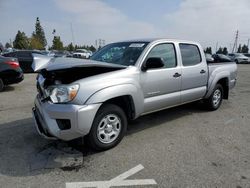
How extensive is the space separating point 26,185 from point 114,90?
1.71 meters

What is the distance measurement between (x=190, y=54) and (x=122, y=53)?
1712 mm

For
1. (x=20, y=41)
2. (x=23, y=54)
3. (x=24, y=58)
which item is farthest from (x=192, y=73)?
(x=20, y=41)

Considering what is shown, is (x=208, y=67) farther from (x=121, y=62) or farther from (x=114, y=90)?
(x=114, y=90)

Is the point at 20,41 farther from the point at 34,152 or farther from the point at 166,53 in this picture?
the point at 34,152

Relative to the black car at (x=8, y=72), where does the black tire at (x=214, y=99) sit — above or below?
below

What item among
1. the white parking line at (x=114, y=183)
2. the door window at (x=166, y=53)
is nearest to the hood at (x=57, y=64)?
the door window at (x=166, y=53)

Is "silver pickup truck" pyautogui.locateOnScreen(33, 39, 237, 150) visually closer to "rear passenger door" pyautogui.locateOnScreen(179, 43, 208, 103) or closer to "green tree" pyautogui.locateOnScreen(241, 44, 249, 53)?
"rear passenger door" pyautogui.locateOnScreen(179, 43, 208, 103)

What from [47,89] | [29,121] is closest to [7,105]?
[29,121]

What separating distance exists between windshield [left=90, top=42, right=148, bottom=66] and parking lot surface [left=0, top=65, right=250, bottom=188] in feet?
4.56

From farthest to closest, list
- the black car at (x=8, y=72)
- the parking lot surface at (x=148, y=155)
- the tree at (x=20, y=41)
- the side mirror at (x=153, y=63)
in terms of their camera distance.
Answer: the tree at (x=20, y=41)
the black car at (x=8, y=72)
the side mirror at (x=153, y=63)
the parking lot surface at (x=148, y=155)

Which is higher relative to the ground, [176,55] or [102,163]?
[176,55]

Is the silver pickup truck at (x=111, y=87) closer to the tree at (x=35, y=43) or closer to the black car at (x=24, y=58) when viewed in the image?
the black car at (x=24, y=58)

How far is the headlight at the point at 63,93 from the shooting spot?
3.32 meters

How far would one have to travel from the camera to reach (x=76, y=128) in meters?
3.34
